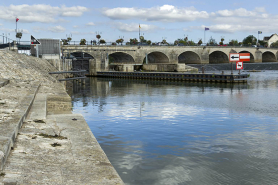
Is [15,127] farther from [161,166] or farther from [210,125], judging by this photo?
[210,125]

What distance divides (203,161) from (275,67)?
94.9 meters

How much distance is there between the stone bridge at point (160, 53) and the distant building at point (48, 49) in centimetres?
1614

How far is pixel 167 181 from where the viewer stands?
923 cm

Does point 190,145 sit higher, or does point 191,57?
point 191,57

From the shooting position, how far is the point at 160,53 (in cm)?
9700

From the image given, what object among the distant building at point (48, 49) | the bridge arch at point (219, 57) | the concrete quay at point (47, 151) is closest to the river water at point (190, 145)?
the concrete quay at point (47, 151)

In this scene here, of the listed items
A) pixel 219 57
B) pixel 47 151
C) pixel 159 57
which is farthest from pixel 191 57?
pixel 47 151

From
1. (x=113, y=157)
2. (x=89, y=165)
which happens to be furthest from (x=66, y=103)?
(x=89, y=165)

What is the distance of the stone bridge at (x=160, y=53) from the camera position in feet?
252

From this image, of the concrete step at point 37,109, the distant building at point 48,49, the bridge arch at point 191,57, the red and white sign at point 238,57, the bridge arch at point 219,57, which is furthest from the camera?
the bridge arch at point 219,57

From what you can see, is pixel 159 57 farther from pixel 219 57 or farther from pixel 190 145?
pixel 190 145

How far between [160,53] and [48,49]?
47294mm

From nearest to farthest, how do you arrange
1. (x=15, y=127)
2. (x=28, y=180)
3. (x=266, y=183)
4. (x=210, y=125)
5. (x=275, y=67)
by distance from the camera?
(x=28, y=180) → (x=15, y=127) → (x=266, y=183) → (x=210, y=125) → (x=275, y=67)

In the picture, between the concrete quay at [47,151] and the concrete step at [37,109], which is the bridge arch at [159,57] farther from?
the concrete quay at [47,151]
